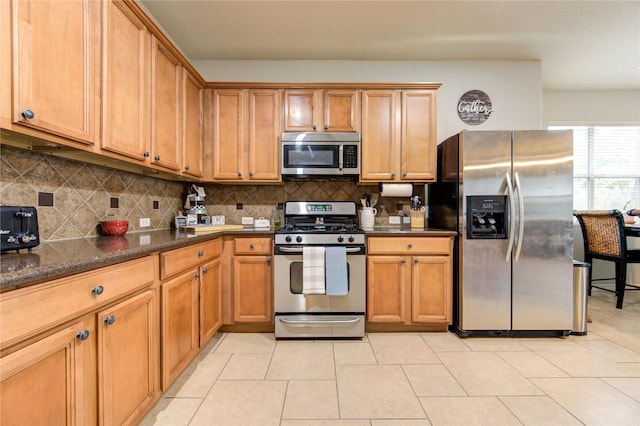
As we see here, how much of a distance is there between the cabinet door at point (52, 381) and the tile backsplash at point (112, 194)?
84 cm

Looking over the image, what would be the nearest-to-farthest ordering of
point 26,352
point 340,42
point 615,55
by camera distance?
point 26,352, point 340,42, point 615,55

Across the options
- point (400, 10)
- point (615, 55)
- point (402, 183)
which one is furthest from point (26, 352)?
point (615, 55)

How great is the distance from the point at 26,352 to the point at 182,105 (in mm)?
2017

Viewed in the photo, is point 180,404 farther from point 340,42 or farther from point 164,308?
point 340,42

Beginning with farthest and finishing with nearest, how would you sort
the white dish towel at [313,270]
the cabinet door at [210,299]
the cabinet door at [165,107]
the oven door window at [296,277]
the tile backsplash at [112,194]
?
the oven door window at [296,277]
the white dish towel at [313,270]
the cabinet door at [210,299]
the cabinet door at [165,107]
the tile backsplash at [112,194]

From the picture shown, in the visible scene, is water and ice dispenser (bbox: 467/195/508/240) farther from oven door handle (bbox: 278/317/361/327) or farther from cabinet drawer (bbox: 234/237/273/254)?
cabinet drawer (bbox: 234/237/273/254)

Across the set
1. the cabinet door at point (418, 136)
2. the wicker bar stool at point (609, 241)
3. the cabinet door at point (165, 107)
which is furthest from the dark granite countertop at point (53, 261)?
the wicker bar stool at point (609, 241)

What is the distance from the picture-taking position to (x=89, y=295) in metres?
1.05

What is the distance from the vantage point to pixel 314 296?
2418 millimetres

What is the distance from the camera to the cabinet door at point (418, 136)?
2.79m

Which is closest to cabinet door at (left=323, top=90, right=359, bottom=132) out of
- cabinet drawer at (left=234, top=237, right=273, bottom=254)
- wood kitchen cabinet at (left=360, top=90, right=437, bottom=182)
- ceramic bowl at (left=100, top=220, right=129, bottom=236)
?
wood kitchen cabinet at (left=360, top=90, right=437, bottom=182)

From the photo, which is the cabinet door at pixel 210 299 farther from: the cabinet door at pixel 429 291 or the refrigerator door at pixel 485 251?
the refrigerator door at pixel 485 251

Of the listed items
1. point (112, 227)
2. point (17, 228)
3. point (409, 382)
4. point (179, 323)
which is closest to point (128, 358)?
point (179, 323)

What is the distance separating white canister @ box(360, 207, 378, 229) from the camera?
2.88m
